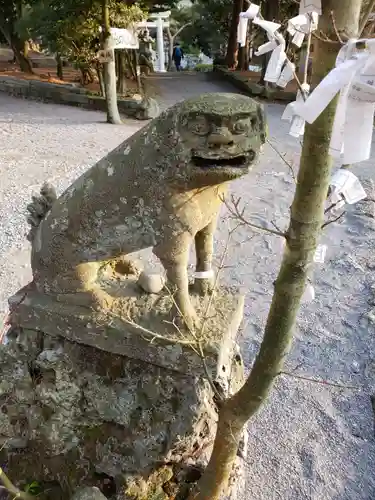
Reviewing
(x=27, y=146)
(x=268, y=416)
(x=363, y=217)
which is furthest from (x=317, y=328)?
(x=27, y=146)

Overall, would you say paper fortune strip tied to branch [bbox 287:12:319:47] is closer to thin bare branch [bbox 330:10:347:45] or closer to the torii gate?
thin bare branch [bbox 330:10:347:45]

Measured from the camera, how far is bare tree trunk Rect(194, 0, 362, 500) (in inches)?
52.8

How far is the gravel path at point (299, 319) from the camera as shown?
9.88ft

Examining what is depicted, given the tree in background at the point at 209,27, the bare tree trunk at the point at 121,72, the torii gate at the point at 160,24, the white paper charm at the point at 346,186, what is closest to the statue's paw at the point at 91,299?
the white paper charm at the point at 346,186

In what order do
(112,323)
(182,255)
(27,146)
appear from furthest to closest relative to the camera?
(27,146), (112,323), (182,255)

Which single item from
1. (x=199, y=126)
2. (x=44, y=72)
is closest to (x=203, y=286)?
(x=199, y=126)

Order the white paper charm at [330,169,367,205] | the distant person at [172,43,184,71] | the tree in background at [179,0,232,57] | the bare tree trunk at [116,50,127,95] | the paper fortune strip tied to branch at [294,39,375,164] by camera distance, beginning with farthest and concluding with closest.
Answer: the distant person at [172,43,184,71]
the tree in background at [179,0,232,57]
the bare tree trunk at [116,50,127,95]
the white paper charm at [330,169,367,205]
the paper fortune strip tied to branch at [294,39,375,164]

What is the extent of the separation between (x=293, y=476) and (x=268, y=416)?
469mm

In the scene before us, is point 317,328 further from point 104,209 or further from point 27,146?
point 27,146

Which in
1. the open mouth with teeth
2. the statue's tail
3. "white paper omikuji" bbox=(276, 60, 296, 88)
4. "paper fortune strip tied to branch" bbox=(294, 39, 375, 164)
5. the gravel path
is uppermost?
"paper fortune strip tied to branch" bbox=(294, 39, 375, 164)

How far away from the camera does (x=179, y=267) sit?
6.78 ft

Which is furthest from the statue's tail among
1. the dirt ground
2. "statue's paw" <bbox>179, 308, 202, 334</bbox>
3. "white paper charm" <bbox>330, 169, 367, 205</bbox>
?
the dirt ground

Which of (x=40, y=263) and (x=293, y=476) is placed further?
(x=293, y=476)

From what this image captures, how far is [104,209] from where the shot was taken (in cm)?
206
